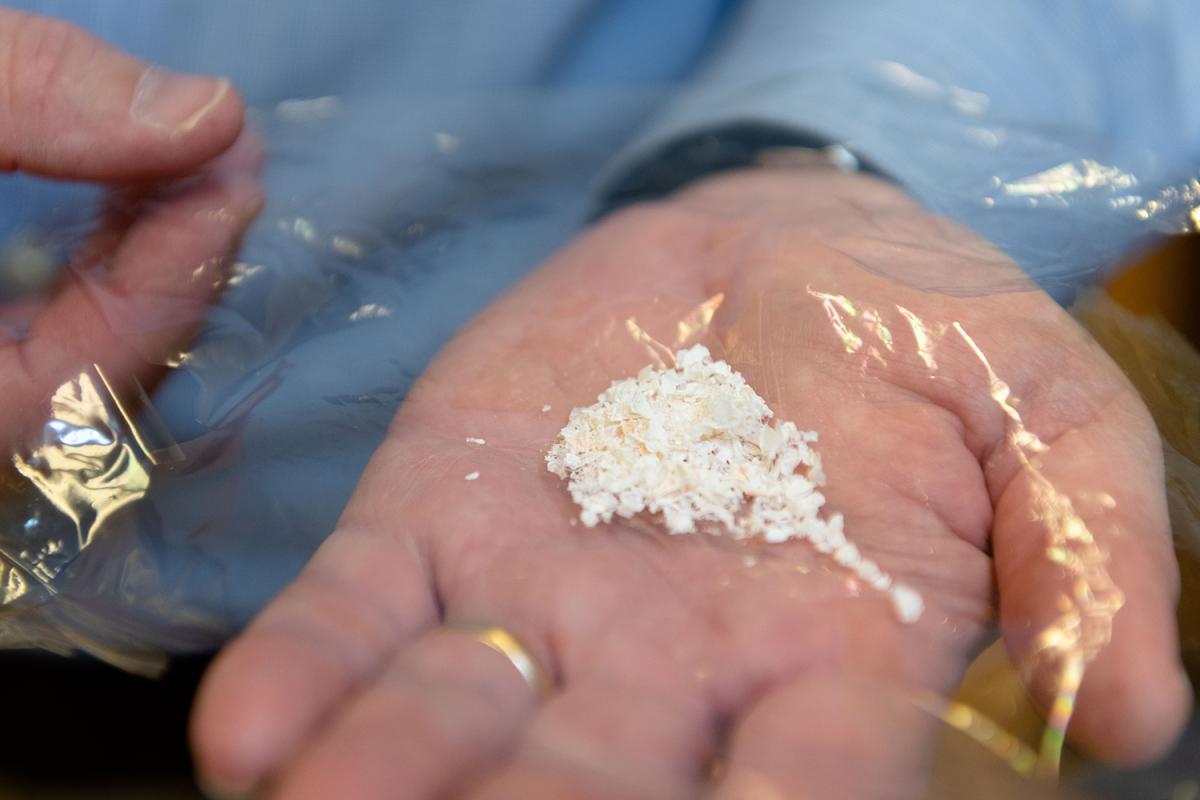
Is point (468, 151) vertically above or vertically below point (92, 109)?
below

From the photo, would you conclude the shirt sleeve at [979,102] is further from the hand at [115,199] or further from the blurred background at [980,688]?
the hand at [115,199]

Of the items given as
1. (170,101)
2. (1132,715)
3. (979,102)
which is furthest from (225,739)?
(979,102)

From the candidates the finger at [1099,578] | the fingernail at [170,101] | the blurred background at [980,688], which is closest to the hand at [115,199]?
the fingernail at [170,101]

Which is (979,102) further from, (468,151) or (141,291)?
(141,291)

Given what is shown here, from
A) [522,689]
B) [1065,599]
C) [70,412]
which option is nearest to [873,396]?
[1065,599]

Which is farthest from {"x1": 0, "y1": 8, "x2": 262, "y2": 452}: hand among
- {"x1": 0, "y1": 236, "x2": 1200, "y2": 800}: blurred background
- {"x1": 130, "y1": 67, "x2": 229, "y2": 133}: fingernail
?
{"x1": 0, "y1": 236, "x2": 1200, "y2": 800}: blurred background
